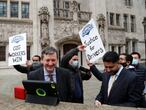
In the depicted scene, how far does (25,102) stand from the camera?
4.82m

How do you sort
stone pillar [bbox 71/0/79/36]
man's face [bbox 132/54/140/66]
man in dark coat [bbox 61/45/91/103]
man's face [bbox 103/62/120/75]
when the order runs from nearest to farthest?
man's face [bbox 103/62/120/75], man in dark coat [bbox 61/45/91/103], man's face [bbox 132/54/140/66], stone pillar [bbox 71/0/79/36]

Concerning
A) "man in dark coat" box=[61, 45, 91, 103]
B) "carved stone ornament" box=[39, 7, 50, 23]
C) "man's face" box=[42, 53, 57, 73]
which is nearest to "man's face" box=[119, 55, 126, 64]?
"man in dark coat" box=[61, 45, 91, 103]

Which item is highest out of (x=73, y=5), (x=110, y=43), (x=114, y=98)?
(x=73, y=5)

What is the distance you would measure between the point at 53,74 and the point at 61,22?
24460mm

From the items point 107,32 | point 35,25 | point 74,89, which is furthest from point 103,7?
point 74,89

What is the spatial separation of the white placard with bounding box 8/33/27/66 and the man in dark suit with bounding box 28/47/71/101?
2475mm

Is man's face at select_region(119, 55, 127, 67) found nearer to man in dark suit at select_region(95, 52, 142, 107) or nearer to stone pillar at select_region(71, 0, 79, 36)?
man in dark suit at select_region(95, 52, 142, 107)

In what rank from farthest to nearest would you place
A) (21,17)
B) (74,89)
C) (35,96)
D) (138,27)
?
(138,27) → (21,17) → (74,89) → (35,96)

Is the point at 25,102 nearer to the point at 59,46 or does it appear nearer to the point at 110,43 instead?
the point at 59,46

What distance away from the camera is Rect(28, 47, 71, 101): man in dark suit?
17.3 ft

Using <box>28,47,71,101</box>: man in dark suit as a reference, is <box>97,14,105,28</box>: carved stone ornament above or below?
above

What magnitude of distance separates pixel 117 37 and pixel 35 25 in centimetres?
838

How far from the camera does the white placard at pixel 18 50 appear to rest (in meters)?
8.03

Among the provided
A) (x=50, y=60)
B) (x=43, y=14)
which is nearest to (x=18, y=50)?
(x=50, y=60)
